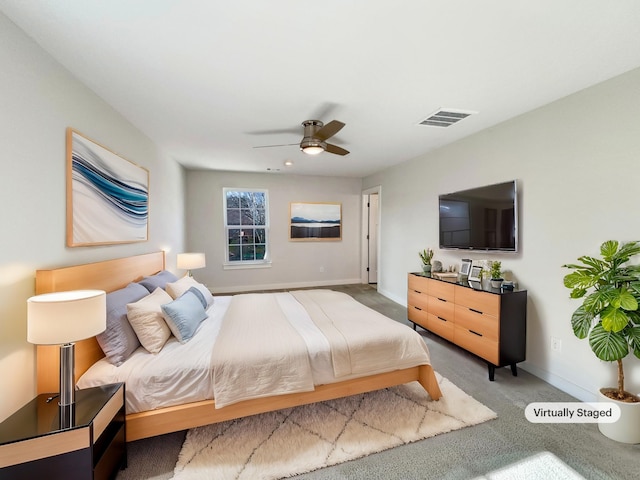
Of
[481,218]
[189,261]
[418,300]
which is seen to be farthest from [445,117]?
[189,261]

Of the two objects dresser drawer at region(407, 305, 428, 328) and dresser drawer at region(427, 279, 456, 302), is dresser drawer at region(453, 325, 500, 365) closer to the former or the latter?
dresser drawer at region(427, 279, 456, 302)

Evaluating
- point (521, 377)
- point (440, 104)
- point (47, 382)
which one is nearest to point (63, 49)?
point (47, 382)

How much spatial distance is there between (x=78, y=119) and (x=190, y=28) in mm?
1188

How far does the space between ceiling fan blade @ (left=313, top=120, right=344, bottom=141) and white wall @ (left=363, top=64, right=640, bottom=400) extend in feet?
5.97

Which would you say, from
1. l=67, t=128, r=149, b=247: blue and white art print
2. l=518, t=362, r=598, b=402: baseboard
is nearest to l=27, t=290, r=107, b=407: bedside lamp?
l=67, t=128, r=149, b=247: blue and white art print

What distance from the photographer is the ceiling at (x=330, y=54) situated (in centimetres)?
138

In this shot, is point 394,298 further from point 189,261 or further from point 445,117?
point 189,261

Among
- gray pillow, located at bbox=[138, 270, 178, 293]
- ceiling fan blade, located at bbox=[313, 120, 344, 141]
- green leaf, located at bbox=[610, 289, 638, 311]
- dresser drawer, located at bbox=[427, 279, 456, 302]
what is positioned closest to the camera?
green leaf, located at bbox=[610, 289, 638, 311]

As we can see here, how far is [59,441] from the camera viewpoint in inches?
47.0

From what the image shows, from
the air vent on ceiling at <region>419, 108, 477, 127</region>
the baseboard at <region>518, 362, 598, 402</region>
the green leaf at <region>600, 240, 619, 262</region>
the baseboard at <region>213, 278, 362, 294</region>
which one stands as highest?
the air vent on ceiling at <region>419, 108, 477, 127</region>

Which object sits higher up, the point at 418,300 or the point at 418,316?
the point at 418,300

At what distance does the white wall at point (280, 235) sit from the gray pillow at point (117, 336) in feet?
11.5

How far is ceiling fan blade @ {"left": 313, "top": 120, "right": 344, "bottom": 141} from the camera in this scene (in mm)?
2361

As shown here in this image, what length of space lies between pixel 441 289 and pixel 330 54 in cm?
258
